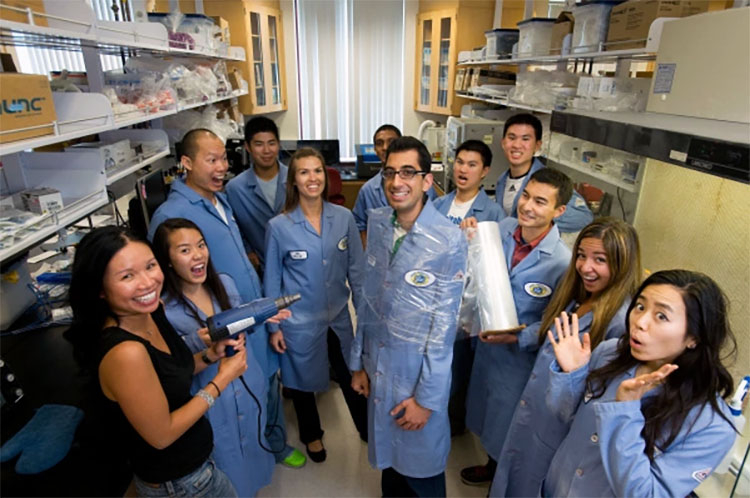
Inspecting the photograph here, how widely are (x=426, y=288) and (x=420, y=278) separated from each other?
1.5 inches

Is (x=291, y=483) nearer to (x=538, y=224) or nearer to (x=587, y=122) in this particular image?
(x=538, y=224)

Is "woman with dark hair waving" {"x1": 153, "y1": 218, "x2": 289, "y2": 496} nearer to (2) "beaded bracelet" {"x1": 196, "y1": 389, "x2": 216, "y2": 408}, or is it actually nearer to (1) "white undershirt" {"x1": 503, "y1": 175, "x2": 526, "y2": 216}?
(2) "beaded bracelet" {"x1": 196, "y1": 389, "x2": 216, "y2": 408}

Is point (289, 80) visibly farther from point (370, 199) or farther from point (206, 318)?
point (206, 318)

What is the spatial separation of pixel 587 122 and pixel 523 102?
1.64 metres

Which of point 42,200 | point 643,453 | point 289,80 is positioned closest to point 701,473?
point 643,453

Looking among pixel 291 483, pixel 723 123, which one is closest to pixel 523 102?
pixel 723 123

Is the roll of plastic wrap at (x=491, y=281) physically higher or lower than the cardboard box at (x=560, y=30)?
→ lower

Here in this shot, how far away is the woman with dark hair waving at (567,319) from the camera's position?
1.28 metres

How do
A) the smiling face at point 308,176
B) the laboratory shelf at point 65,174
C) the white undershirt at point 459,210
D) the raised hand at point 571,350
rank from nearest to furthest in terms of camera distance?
the raised hand at point 571,350, the laboratory shelf at point 65,174, the smiling face at point 308,176, the white undershirt at point 459,210

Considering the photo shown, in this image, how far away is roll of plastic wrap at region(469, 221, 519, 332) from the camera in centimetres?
151

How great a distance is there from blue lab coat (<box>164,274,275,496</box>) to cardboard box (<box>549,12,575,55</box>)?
7.88 feet

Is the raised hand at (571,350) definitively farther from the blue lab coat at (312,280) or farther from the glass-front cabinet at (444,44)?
the glass-front cabinet at (444,44)

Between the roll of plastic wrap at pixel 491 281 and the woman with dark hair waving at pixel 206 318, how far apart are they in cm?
76

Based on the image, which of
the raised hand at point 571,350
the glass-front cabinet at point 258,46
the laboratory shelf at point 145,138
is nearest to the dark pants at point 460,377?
the raised hand at point 571,350
